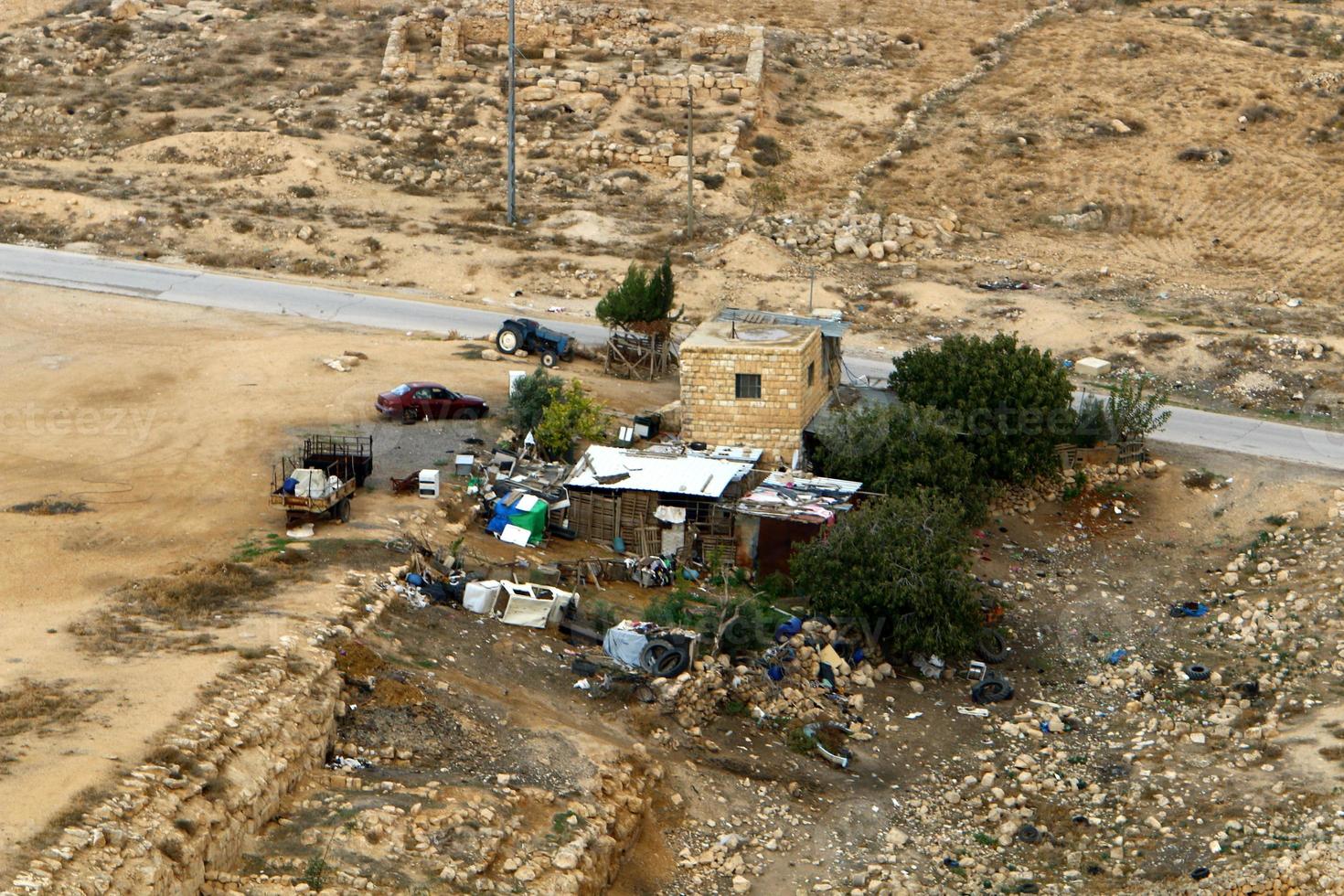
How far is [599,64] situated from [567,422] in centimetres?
2835

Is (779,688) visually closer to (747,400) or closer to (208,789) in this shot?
(747,400)

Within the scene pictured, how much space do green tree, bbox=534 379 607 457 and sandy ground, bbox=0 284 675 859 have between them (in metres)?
2.38

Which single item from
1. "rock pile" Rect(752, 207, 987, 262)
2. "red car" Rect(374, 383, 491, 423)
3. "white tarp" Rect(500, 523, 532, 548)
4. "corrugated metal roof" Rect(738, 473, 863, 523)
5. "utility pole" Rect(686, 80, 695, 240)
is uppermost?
"utility pole" Rect(686, 80, 695, 240)

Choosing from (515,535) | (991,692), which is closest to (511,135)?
(515,535)

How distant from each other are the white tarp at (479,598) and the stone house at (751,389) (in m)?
7.58

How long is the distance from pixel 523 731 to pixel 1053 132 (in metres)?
38.7

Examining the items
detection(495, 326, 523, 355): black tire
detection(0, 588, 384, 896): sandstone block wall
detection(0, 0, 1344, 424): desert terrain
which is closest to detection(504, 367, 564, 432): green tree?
detection(495, 326, 523, 355): black tire

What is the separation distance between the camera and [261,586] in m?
26.1

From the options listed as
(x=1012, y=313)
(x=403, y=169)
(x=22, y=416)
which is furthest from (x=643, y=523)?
(x=403, y=169)

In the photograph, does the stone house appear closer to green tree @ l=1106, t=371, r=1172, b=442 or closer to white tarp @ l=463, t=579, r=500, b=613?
green tree @ l=1106, t=371, r=1172, b=442

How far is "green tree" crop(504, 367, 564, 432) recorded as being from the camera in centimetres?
3472

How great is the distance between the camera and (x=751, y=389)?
33.9m

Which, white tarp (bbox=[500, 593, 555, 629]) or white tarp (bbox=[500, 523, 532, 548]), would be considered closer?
white tarp (bbox=[500, 593, 555, 629])
